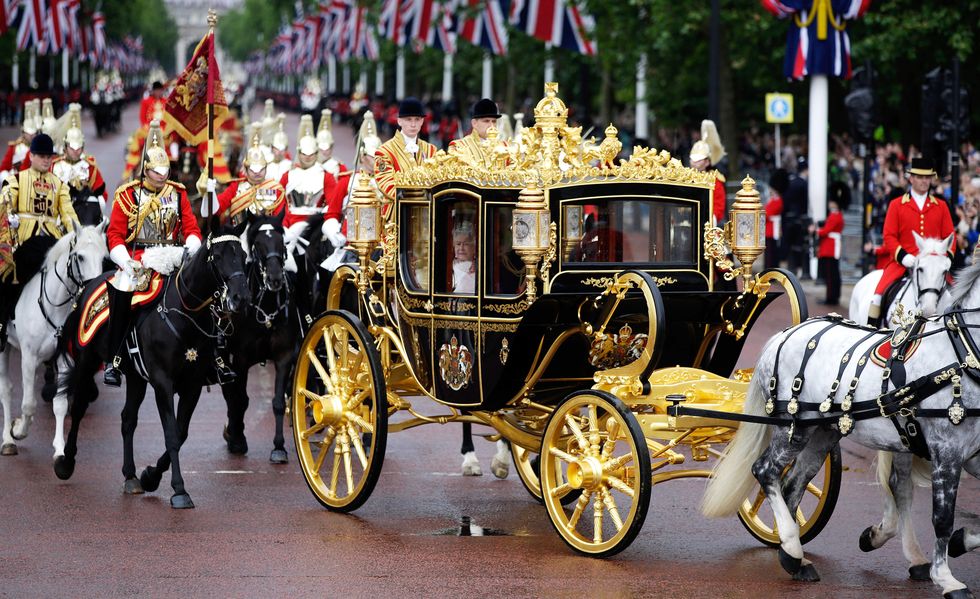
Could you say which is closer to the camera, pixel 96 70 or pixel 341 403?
pixel 341 403

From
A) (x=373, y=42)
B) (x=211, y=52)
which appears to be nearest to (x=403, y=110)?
(x=211, y=52)

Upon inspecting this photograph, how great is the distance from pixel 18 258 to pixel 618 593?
22.7ft

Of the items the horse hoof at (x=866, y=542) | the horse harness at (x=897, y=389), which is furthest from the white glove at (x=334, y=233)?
the horse hoof at (x=866, y=542)

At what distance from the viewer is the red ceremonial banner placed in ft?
39.2

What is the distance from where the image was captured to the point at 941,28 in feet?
96.7

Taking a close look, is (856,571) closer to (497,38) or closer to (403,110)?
(403,110)

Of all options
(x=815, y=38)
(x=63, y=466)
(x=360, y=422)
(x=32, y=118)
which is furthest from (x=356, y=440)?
(x=815, y=38)

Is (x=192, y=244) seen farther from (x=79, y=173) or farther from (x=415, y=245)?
(x=79, y=173)

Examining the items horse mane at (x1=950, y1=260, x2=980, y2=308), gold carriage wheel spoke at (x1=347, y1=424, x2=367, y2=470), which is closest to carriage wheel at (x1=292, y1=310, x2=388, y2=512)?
gold carriage wheel spoke at (x1=347, y1=424, x2=367, y2=470)

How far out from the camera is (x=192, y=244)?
35.1 ft

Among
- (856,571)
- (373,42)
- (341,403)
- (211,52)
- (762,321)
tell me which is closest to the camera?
(856,571)

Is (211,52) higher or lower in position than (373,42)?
lower

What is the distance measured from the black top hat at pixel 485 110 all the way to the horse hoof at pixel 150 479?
329cm

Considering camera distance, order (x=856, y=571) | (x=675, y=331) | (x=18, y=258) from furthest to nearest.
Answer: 1. (x=18, y=258)
2. (x=675, y=331)
3. (x=856, y=571)
